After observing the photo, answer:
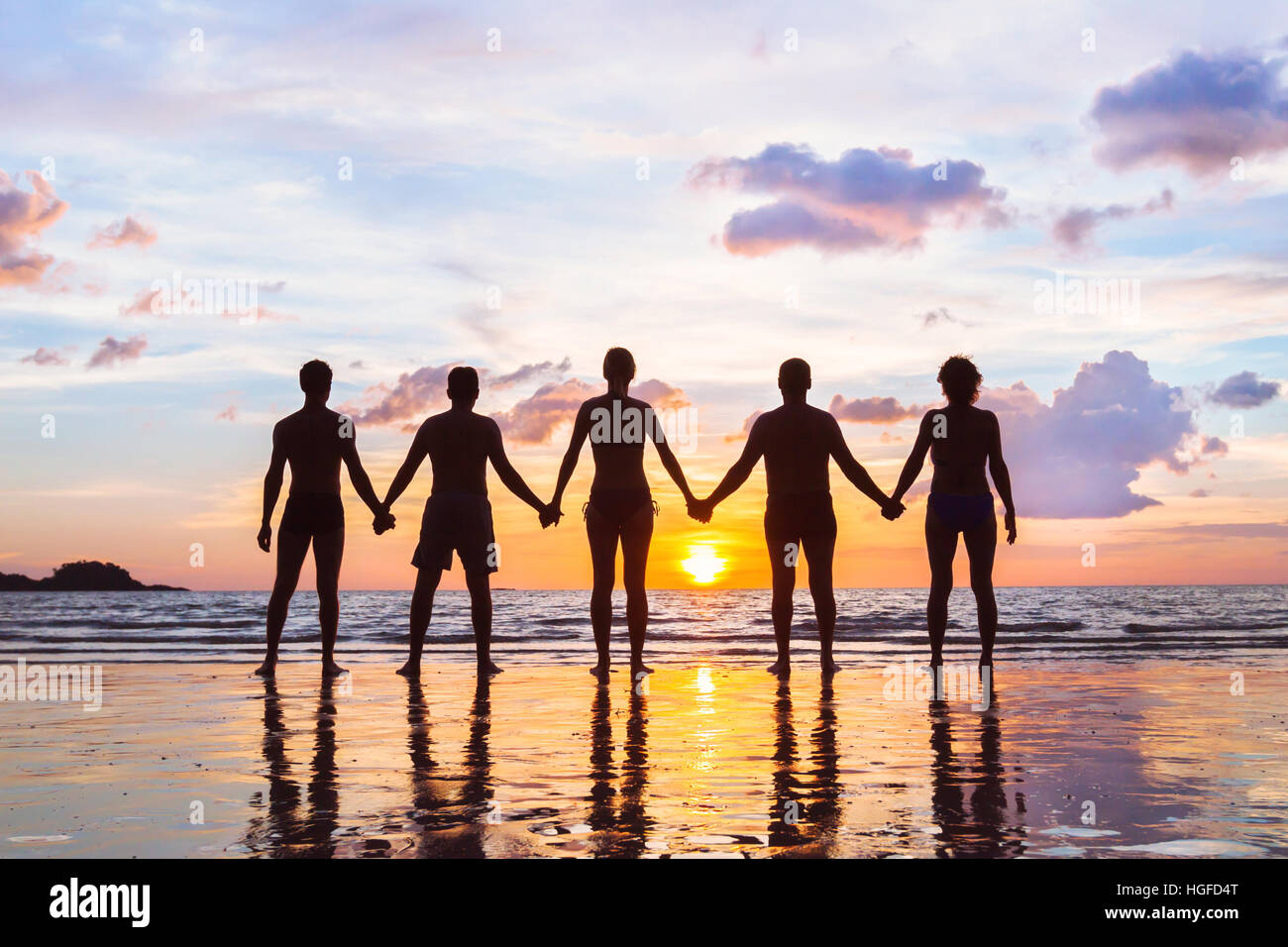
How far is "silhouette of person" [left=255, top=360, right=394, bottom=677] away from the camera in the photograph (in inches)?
356

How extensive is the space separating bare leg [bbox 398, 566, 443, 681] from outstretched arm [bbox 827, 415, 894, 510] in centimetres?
356

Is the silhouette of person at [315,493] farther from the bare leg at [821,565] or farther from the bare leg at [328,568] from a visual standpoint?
the bare leg at [821,565]

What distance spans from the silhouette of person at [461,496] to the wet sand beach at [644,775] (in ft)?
3.81

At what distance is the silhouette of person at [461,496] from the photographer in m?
8.82

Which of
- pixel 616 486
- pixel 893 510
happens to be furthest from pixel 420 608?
pixel 893 510

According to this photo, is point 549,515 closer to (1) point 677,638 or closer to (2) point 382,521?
(2) point 382,521

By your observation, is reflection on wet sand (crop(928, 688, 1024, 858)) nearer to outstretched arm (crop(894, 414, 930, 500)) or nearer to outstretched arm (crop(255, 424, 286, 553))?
outstretched arm (crop(894, 414, 930, 500))

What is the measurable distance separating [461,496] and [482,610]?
3.22 ft

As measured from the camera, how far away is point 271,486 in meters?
9.27
